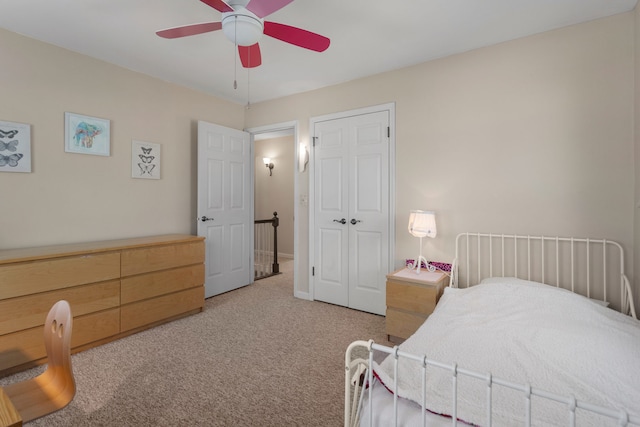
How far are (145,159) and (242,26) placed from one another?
7.20 feet

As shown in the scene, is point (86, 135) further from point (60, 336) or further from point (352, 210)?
point (352, 210)

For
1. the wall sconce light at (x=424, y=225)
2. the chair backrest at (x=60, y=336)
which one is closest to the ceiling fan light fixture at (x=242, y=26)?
the chair backrest at (x=60, y=336)

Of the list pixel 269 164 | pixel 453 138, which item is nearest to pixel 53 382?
pixel 453 138

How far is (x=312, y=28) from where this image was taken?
2.46 m

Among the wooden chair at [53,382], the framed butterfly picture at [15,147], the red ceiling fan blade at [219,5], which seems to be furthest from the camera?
the framed butterfly picture at [15,147]

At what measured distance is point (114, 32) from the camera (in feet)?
8.26

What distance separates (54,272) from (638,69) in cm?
445

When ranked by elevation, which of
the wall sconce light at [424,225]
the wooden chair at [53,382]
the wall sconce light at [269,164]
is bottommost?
the wooden chair at [53,382]

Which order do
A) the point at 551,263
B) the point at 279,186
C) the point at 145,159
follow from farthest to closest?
1. the point at 279,186
2. the point at 145,159
3. the point at 551,263

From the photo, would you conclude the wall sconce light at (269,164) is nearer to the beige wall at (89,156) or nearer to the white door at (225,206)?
the white door at (225,206)

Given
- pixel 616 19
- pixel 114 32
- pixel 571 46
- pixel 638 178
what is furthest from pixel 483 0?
pixel 114 32

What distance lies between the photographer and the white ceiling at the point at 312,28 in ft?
7.14

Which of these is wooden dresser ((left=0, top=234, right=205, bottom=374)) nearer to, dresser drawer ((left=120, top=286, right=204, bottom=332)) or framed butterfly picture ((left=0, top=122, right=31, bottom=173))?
dresser drawer ((left=120, top=286, right=204, bottom=332))

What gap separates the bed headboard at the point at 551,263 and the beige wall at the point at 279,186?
160 inches
